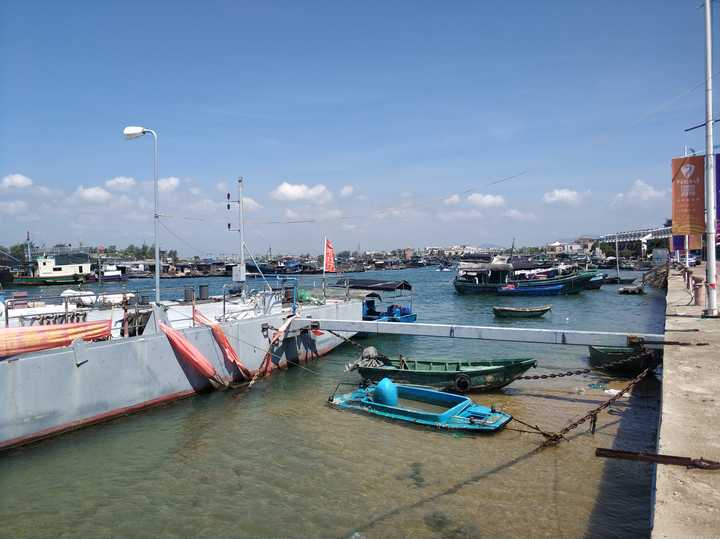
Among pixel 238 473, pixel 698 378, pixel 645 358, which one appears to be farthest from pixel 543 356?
pixel 238 473

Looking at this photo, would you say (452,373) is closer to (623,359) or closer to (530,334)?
(530,334)

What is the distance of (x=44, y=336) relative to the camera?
11.4 meters

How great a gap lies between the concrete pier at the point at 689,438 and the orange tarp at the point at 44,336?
12.3 m

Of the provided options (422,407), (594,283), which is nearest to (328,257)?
(422,407)

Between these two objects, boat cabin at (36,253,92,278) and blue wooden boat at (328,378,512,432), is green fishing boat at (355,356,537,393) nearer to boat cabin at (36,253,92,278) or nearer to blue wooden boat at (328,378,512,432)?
blue wooden boat at (328,378,512,432)

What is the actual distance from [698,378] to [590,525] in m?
3.70

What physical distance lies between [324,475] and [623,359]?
11.1 meters

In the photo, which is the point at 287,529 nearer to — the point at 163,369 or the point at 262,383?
the point at 163,369

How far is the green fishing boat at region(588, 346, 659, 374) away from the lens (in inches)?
558

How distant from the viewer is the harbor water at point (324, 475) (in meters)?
7.57

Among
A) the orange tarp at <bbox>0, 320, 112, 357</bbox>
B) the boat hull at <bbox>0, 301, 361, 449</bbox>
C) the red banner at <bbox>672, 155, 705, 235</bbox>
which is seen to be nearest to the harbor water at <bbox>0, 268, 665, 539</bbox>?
the boat hull at <bbox>0, 301, 361, 449</bbox>

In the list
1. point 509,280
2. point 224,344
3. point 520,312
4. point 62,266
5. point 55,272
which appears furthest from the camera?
point 62,266

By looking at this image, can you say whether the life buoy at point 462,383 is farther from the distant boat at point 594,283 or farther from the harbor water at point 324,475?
the distant boat at point 594,283

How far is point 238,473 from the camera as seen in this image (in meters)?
9.46
